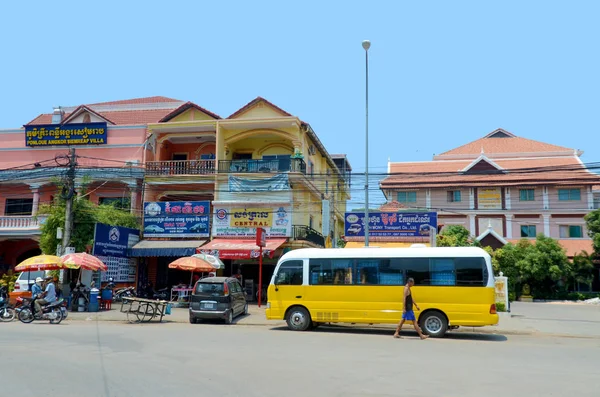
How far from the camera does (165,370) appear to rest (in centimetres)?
884

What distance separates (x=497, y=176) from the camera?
45438 millimetres

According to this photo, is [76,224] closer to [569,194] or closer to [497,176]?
[497,176]

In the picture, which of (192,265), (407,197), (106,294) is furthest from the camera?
(407,197)

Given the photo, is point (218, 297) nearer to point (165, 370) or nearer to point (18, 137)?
point (165, 370)

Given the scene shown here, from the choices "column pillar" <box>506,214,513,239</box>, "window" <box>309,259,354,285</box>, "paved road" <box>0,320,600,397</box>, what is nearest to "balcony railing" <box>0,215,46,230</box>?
"paved road" <box>0,320,600,397</box>

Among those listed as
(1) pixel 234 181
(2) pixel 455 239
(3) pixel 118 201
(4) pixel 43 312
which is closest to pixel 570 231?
(2) pixel 455 239

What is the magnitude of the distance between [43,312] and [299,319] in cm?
888

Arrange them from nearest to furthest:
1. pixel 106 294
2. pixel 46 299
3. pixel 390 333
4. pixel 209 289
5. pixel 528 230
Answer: pixel 390 333 → pixel 46 299 → pixel 209 289 → pixel 106 294 → pixel 528 230

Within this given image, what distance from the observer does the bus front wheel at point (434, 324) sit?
14.8 meters

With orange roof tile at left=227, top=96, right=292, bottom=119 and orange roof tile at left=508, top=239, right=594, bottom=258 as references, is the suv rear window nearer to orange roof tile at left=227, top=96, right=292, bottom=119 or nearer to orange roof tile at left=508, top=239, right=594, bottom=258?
orange roof tile at left=227, top=96, right=292, bottom=119

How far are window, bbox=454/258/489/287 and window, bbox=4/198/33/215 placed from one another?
26.9 m

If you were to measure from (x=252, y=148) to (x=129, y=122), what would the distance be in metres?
9.09

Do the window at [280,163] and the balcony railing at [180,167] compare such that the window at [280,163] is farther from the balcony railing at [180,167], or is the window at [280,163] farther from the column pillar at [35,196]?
the column pillar at [35,196]

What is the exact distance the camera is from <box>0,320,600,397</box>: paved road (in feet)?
24.7
